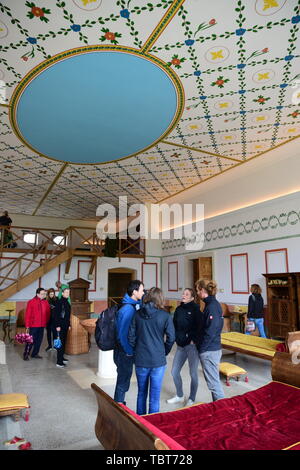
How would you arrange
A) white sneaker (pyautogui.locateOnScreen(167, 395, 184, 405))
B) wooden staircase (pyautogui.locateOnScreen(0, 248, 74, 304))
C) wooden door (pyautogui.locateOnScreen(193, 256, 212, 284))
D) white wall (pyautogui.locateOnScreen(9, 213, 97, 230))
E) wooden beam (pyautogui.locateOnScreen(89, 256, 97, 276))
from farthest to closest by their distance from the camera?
white wall (pyautogui.locateOnScreen(9, 213, 97, 230)) < wooden beam (pyautogui.locateOnScreen(89, 256, 97, 276)) < wooden door (pyautogui.locateOnScreen(193, 256, 212, 284)) < wooden staircase (pyautogui.locateOnScreen(0, 248, 74, 304)) < white sneaker (pyautogui.locateOnScreen(167, 395, 184, 405))

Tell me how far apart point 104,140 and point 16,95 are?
2071 millimetres

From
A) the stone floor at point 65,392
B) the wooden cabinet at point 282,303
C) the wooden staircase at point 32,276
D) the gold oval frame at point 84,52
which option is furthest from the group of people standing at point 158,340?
the wooden staircase at point 32,276

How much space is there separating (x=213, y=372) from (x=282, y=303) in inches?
166

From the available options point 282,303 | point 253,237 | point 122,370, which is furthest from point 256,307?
point 122,370

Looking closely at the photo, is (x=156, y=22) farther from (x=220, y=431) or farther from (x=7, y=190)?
(x=7, y=190)

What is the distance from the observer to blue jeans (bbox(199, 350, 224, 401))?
3.58m

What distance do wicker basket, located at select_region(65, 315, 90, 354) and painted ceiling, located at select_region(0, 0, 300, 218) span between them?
4.10m

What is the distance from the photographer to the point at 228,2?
3.45 meters

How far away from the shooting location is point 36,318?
6.42 m

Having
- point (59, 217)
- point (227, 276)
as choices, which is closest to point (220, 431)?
point (227, 276)

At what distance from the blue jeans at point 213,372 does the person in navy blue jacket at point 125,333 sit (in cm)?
93

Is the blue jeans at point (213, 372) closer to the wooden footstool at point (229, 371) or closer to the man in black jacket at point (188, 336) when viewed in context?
the man in black jacket at point (188, 336)

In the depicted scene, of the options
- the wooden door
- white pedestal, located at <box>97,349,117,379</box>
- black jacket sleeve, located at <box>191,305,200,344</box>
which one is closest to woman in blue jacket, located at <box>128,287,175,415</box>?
black jacket sleeve, located at <box>191,305,200,344</box>

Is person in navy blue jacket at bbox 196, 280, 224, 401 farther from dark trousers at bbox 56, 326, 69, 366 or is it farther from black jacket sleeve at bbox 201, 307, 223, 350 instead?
dark trousers at bbox 56, 326, 69, 366
